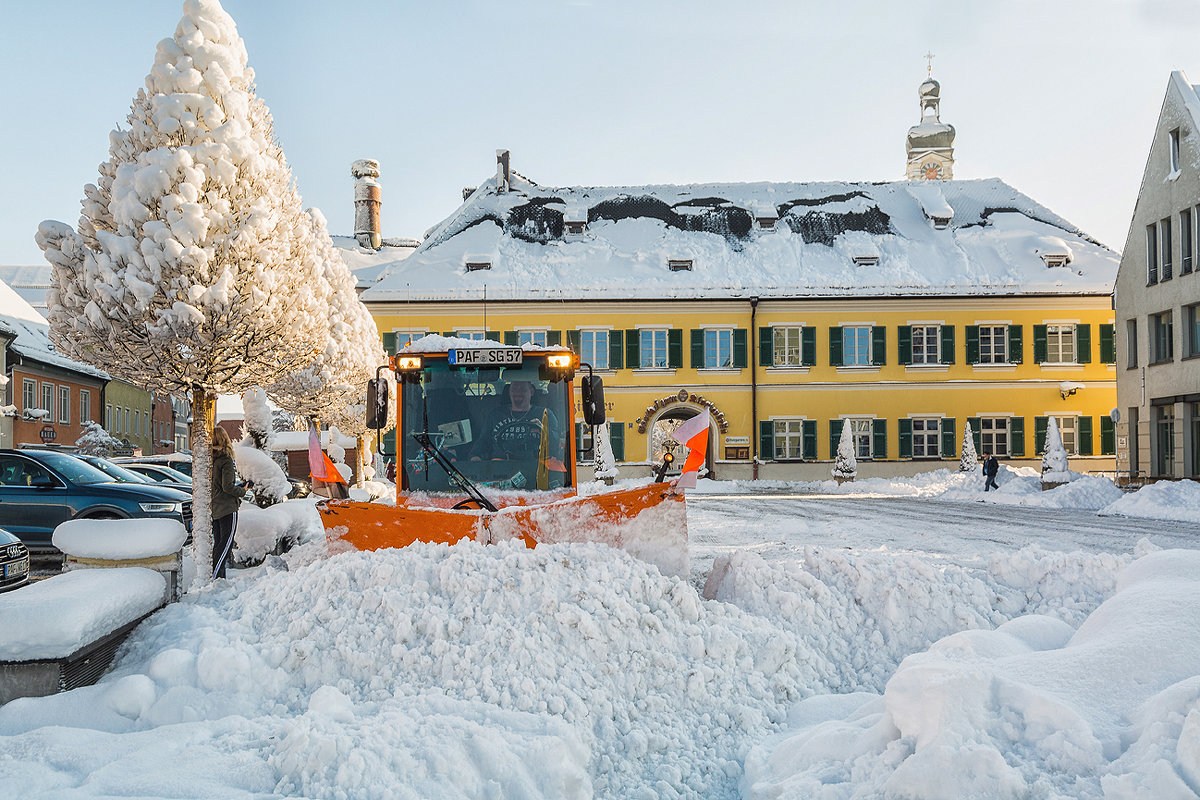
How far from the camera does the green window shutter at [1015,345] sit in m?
35.9

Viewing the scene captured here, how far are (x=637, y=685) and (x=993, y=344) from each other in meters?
34.1

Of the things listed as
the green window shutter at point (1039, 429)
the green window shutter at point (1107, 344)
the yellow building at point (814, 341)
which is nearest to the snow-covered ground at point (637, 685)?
the yellow building at point (814, 341)

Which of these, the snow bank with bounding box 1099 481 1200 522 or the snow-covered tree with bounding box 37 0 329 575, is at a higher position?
the snow-covered tree with bounding box 37 0 329 575

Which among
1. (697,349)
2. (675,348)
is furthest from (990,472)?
(675,348)

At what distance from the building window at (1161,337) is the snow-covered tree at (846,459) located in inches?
391

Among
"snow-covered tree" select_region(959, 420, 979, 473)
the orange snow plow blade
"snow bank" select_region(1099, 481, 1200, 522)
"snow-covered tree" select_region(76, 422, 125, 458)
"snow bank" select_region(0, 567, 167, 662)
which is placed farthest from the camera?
"snow-covered tree" select_region(959, 420, 979, 473)

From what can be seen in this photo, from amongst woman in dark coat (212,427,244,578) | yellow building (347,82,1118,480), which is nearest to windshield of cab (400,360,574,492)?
woman in dark coat (212,427,244,578)

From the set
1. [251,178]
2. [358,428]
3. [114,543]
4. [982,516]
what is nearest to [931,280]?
[982,516]

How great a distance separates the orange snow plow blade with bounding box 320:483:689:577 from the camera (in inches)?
281

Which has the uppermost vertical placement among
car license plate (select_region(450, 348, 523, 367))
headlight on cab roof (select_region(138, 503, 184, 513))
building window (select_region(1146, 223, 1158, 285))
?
building window (select_region(1146, 223, 1158, 285))

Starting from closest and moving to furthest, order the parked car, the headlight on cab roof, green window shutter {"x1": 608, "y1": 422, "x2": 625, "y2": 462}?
the parked car
the headlight on cab roof
green window shutter {"x1": 608, "y1": 422, "x2": 625, "y2": 462}

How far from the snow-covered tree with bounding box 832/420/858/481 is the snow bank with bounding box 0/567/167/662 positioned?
29546mm

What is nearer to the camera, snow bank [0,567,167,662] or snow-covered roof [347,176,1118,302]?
snow bank [0,567,167,662]

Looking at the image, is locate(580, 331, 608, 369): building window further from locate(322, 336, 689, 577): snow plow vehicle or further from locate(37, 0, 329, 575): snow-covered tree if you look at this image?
locate(322, 336, 689, 577): snow plow vehicle
